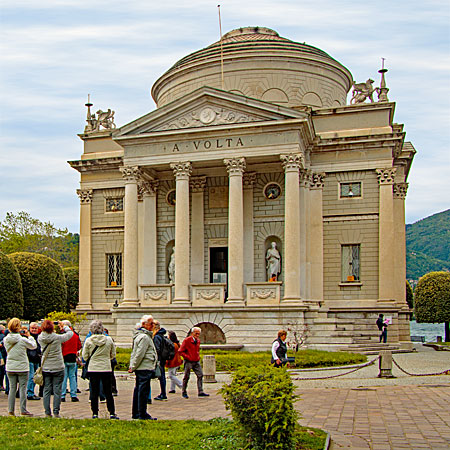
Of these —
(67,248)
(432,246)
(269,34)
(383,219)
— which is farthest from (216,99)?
(432,246)

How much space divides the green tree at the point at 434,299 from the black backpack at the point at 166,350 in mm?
35417

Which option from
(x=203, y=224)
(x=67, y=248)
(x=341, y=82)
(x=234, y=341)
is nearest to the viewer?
(x=234, y=341)

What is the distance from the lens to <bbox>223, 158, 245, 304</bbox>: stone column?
31203 millimetres

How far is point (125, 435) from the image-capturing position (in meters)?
10.6

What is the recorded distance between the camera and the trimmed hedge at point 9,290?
39562 mm

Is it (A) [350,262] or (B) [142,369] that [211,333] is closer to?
(A) [350,262]

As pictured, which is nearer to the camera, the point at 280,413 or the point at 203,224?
the point at 280,413

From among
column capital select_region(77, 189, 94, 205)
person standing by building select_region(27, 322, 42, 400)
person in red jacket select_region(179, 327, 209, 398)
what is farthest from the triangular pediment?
person standing by building select_region(27, 322, 42, 400)

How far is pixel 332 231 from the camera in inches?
1359

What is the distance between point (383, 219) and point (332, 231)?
114 inches

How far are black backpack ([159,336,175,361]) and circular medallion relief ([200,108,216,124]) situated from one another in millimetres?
18617

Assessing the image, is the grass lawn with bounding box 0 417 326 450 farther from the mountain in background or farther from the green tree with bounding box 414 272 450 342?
the mountain in background

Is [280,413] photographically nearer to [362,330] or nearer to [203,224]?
[362,330]

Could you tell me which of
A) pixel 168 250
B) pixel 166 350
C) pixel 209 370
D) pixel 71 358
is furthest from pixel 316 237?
pixel 71 358
